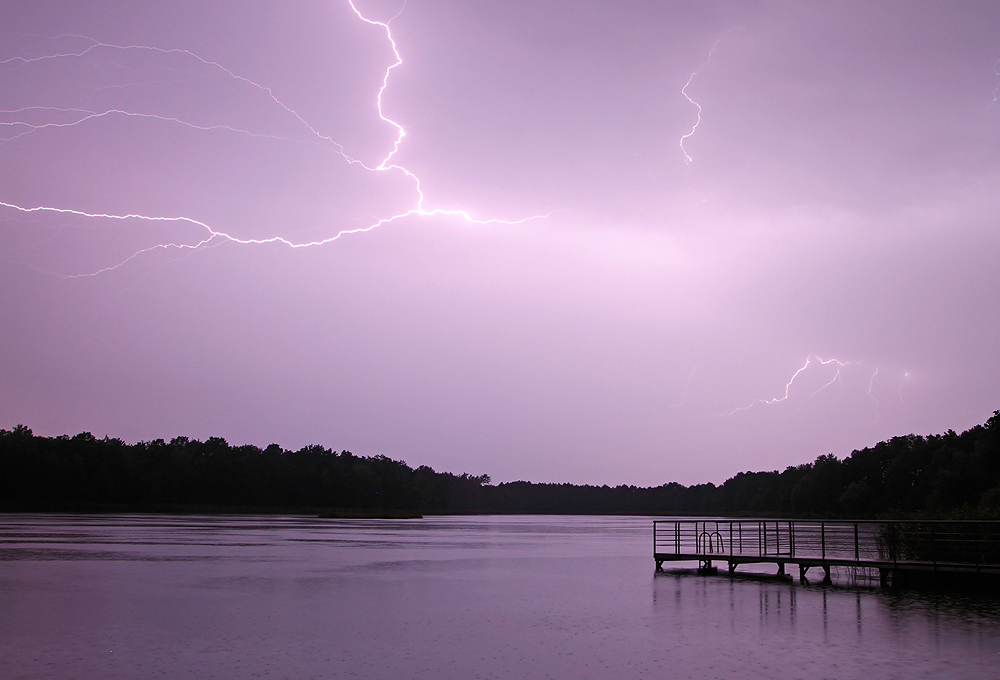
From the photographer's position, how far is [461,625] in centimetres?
1906

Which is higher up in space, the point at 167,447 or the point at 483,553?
the point at 167,447

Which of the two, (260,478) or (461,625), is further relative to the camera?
(260,478)

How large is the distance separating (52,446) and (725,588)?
153 m

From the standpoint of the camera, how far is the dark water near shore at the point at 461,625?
1416 centimetres

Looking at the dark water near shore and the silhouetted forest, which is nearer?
the dark water near shore

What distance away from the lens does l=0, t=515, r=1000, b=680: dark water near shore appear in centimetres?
1416

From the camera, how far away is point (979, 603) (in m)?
22.1

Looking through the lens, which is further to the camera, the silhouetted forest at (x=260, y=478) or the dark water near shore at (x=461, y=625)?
the silhouetted forest at (x=260, y=478)

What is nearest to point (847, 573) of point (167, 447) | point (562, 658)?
point (562, 658)

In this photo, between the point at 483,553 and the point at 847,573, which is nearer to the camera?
the point at 847,573

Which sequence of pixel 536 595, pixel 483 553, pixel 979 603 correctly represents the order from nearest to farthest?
pixel 979 603 < pixel 536 595 < pixel 483 553

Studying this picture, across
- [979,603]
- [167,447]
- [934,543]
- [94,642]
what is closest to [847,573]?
[934,543]

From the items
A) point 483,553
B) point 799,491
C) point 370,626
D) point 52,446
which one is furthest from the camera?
point 799,491

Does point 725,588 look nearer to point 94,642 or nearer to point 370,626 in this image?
point 370,626
